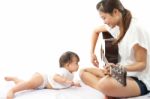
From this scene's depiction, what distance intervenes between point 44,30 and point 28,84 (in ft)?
1.80

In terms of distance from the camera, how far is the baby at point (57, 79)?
63.9 inches

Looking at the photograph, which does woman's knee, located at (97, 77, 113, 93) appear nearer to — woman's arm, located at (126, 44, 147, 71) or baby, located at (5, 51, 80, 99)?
woman's arm, located at (126, 44, 147, 71)

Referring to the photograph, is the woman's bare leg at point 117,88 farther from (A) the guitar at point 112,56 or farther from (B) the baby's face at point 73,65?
(B) the baby's face at point 73,65

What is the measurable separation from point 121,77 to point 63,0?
0.90m

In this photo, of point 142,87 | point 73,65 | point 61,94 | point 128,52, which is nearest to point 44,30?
point 73,65

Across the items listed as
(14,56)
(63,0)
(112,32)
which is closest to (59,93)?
(112,32)

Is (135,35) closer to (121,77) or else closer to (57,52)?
(121,77)

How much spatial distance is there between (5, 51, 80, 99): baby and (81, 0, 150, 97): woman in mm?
232

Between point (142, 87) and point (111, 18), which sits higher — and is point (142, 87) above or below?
below

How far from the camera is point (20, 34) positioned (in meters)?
2.02

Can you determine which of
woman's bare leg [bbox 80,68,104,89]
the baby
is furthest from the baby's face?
woman's bare leg [bbox 80,68,104,89]

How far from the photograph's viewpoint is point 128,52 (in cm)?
150

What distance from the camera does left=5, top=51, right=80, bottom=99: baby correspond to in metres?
1.62

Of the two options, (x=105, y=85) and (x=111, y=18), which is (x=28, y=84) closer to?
(x=105, y=85)
